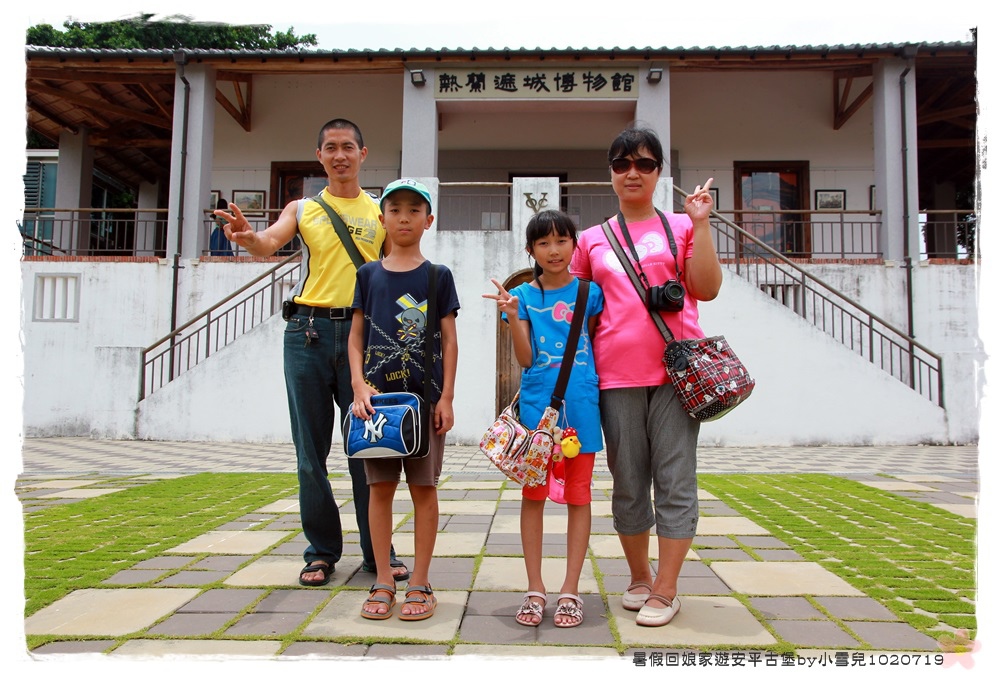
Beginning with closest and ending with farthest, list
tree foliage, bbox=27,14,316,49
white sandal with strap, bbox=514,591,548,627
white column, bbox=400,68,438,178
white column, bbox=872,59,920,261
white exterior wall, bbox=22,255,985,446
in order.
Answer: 1. white sandal with strap, bbox=514,591,548,627
2. white exterior wall, bbox=22,255,985,446
3. white column, bbox=872,59,920,261
4. white column, bbox=400,68,438,178
5. tree foliage, bbox=27,14,316,49

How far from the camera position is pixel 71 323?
11.4 m

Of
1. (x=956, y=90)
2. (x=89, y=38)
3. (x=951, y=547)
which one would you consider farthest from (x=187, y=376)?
(x=89, y=38)

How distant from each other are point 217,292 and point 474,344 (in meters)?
5.16

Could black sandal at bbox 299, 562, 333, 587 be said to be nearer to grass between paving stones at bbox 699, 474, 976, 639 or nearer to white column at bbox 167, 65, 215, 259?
grass between paving stones at bbox 699, 474, 976, 639

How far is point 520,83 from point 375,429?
420 inches

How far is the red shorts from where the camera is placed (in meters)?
2.57

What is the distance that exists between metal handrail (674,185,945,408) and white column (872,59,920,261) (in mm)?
1457

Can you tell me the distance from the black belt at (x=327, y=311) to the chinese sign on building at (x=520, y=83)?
9.75m

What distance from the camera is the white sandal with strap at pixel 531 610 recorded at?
93.9 inches

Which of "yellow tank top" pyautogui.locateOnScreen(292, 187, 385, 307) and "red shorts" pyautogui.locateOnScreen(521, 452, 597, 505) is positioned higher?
"yellow tank top" pyautogui.locateOnScreen(292, 187, 385, 307)

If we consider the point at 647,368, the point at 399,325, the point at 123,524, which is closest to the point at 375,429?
the point at 399,325

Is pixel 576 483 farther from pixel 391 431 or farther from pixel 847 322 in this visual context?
pixel 847 322

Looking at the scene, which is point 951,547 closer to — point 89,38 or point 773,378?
point 773,378

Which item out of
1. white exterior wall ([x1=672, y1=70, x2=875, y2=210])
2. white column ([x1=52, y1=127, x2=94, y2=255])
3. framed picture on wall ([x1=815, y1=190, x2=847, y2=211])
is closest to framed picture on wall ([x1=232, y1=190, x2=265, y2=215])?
white column ([x1=52, y1=127, x2=94, y2=255])
